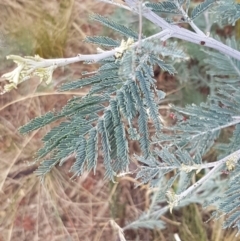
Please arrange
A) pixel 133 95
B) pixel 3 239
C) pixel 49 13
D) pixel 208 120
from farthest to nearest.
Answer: pixel 49 13 < pixel 3 239 < pixel 208 120 < pixel 133 95

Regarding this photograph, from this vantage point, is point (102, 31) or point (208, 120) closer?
point (208, 120)

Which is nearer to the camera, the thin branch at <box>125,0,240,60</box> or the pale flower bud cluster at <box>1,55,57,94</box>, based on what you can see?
the pale flower bud cluster at <box>1,55,57,94</box>

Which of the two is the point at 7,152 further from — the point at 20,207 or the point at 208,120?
the point at 208,120

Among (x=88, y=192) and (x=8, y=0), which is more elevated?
(x=8, y=0)

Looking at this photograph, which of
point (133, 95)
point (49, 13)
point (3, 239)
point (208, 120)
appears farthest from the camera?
point (49, 13)

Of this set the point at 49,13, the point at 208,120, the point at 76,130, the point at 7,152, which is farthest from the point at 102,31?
the point at 76,130

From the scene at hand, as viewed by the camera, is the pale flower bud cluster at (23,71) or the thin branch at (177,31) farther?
the thin branch at (177,31)

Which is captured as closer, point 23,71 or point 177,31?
point 23,71

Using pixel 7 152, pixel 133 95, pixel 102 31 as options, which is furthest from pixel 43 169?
pixel 102 31

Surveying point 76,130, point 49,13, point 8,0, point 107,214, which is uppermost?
point 8,0
